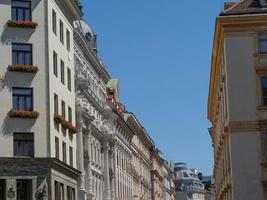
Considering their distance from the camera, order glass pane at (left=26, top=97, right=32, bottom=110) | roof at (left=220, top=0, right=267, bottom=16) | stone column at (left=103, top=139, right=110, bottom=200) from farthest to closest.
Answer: stone column at (left=103, top=139, right=110, bottom=200) < glass pane at (left=26, top=97, right=32, bottom=110) < roof at (left=220, top=0, right=267, bottom=16)

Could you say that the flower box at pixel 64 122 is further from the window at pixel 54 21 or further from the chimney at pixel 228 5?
the chimney at pixel 228 5

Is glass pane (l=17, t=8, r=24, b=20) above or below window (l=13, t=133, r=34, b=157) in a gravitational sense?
above

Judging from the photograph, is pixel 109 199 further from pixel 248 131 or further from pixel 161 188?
pixel 161 188

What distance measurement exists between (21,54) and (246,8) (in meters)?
17.7

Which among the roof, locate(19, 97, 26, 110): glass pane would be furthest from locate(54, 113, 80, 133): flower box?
the roof

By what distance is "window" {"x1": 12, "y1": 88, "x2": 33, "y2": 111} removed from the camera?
59031 millimetres

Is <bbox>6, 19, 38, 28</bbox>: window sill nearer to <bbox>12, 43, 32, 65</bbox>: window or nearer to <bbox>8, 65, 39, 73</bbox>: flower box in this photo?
<bbox>12, 43, 32, 65</bbox>: window

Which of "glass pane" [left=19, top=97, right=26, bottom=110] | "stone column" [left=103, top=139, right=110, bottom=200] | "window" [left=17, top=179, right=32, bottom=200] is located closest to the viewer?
"window" [left=17, top=179, right=32, bottom=200]

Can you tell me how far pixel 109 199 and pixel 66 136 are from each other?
34.0 meters

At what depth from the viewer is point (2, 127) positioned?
57781mm

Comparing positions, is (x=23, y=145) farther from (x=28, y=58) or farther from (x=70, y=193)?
(x=70, y=193)

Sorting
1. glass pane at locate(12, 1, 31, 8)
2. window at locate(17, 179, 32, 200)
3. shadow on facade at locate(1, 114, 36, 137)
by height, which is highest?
glass pane at locate(12, 1, 31, 8)

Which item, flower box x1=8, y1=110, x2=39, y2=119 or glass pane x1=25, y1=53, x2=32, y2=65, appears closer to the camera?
flower box x1=8, y1=110, x2=39, y2=119

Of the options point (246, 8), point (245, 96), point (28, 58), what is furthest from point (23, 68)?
point (246, 8)
